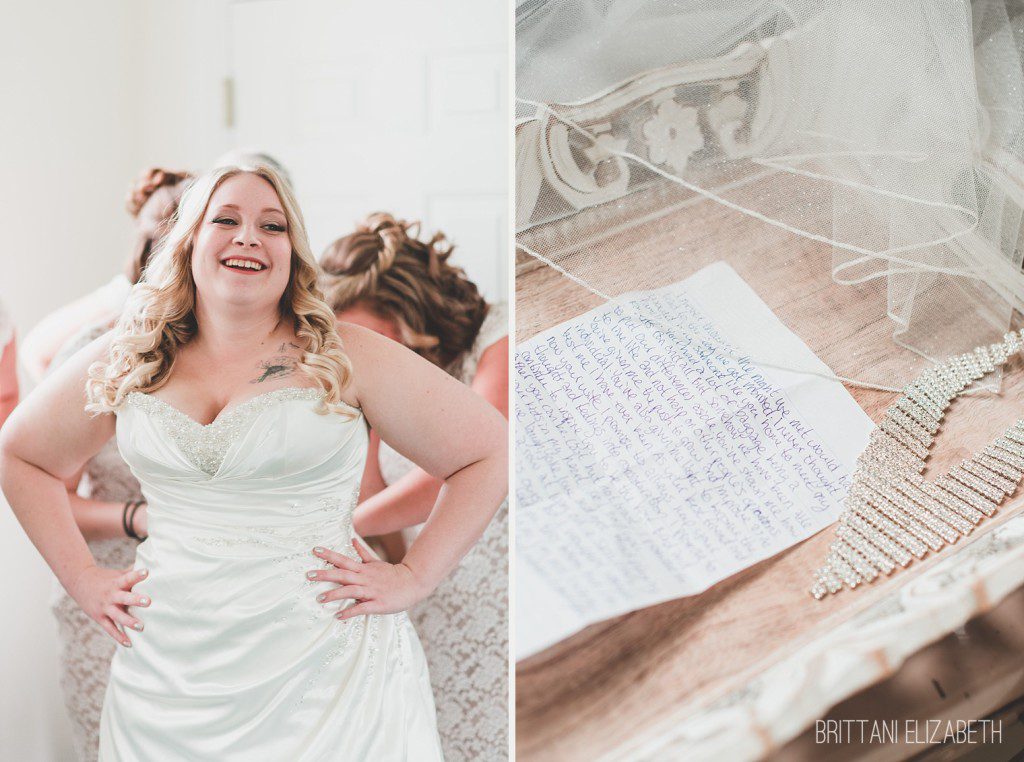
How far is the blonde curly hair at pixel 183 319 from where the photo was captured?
973 mm

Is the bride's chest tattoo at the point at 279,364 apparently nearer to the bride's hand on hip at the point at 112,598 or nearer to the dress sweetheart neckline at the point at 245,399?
the dress sweetheart neckline at the point at 245,399

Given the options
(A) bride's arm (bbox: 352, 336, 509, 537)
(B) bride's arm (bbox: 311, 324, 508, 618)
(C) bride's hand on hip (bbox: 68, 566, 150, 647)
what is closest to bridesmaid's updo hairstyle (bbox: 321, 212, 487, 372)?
(A) bride's arm (bbox: 352, 336, 509, 537)

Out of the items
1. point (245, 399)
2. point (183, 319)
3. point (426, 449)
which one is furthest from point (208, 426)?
point (426, 449)

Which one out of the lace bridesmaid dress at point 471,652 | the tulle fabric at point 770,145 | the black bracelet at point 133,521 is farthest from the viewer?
the lace bridesmaid dress at point 471,652

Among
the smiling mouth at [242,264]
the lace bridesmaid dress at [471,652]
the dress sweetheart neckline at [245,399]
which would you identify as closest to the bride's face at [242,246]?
the smiling mouth at [242,264]

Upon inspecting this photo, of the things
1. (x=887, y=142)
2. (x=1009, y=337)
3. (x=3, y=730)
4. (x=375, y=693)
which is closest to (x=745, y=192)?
(x=887, y=142)

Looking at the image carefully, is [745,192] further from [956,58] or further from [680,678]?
[680,678]

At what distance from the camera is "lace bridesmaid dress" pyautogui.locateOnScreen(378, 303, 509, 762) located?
1.43 meters

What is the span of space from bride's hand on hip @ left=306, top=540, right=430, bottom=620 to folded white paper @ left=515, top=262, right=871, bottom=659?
0.40 metres

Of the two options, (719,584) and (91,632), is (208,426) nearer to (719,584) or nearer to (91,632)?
(719,584)

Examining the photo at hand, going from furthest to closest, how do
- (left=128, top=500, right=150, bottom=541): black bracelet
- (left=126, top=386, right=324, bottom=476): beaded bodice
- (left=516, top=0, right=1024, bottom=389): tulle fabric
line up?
1. (left=128, top=500, right=150, bottom=541): black bracelet
2. (left=126, top=386, right=324, bottom=476): beaded bodice
3. (left=516, top=0, right=1024, bottom=389): tulle fabric

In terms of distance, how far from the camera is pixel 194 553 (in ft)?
3.23

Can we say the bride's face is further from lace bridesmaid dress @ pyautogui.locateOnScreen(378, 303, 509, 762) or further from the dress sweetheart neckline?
lace bridesmaid dress @ pyautogui.locateOnScreen(378, 303, 509, 762)

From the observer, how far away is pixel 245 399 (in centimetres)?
96
